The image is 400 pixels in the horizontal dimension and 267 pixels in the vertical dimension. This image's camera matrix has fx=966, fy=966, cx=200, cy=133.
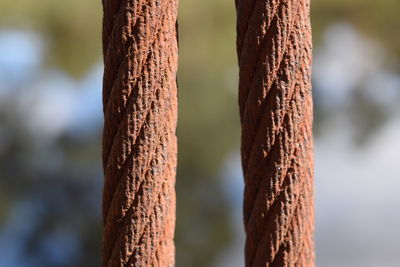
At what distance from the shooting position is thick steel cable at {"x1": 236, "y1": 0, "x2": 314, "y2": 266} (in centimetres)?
102

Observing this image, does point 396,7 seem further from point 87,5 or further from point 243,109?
point 243,109

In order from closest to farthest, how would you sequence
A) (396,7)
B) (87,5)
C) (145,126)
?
1. (145,126)
2. (87,5)
3. (396,7)

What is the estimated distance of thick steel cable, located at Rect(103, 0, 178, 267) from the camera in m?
1.02

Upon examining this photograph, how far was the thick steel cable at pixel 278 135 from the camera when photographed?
1.02 m

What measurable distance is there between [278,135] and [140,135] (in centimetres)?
15

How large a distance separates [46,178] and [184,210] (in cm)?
71

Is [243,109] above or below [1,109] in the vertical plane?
below

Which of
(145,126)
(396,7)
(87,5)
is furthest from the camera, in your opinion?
(396,7)

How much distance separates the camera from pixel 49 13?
4691 millimetres

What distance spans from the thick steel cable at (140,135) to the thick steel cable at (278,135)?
0.28 ft

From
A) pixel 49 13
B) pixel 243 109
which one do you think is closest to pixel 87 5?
pixel 49 13

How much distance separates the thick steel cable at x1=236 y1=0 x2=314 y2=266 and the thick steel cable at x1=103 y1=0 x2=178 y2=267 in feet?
0.28

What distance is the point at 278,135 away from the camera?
3.37ft

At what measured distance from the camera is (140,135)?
3.36 feet
